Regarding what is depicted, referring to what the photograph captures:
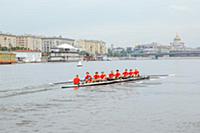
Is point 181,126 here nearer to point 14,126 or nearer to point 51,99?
point 14,126

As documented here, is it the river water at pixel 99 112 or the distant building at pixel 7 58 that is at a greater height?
the distant building at pixel 7 58

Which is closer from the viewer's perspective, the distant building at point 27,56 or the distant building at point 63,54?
the distant building at point 27,56

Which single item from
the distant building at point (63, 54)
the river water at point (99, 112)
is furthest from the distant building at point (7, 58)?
the river water at point (99, 112)

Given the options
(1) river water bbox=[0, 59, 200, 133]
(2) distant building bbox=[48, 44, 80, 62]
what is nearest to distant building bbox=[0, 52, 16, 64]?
(2) distant building bbox=[48, 44, 80, 62]

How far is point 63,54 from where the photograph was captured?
18738 centimetres

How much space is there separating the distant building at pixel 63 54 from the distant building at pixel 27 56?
254 inches

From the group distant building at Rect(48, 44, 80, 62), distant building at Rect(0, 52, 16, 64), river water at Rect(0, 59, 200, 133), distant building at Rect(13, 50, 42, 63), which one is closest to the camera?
river water at Rect(0, 59, 200, 133)

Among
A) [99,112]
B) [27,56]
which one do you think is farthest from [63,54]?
[99,112]

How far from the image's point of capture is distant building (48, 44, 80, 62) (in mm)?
183850

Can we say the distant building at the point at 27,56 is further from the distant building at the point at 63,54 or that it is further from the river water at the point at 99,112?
the river water at the point at 99,112

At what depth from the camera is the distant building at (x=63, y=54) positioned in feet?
603

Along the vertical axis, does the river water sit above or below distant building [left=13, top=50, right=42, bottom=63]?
below

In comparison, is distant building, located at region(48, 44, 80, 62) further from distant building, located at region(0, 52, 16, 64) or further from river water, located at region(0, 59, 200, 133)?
river water, located at region(0, 59, 200, 133)

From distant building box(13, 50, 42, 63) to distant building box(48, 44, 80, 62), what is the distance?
21.2 ft
